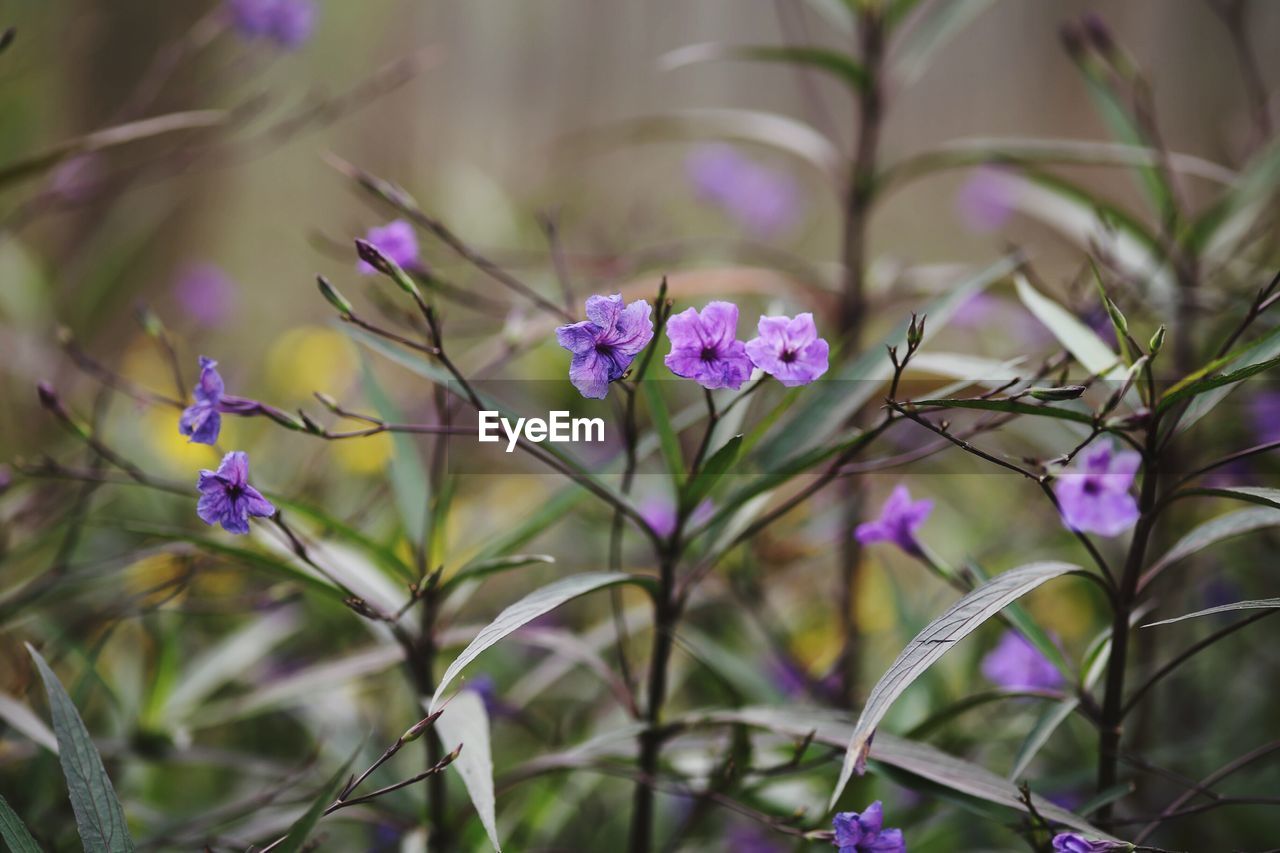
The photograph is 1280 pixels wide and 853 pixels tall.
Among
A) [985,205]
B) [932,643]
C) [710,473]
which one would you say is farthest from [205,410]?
[985,205]

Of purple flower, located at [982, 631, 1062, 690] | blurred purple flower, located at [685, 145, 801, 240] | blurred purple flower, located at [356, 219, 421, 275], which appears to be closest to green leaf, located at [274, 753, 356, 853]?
blurred purple flower, located at [356, 219, 421, 275]

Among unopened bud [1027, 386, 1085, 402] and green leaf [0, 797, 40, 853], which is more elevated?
unopened bud [1027, 386, 1085, 402]

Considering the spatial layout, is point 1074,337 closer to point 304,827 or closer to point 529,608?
point 529,608

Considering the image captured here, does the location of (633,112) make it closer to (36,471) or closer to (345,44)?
(345,44)

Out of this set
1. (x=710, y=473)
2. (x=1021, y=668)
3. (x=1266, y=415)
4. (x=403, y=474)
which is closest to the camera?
(x=710, y=473)

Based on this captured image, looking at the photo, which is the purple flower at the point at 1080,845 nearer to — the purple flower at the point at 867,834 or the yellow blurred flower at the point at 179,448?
the purple flower at the point at 867,834

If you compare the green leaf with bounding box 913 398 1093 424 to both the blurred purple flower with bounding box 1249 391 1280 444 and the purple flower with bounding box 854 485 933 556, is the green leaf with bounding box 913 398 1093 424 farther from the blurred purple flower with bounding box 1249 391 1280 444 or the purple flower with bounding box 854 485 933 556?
the blurred purple flower with bounding box 1249 391 1280 444
